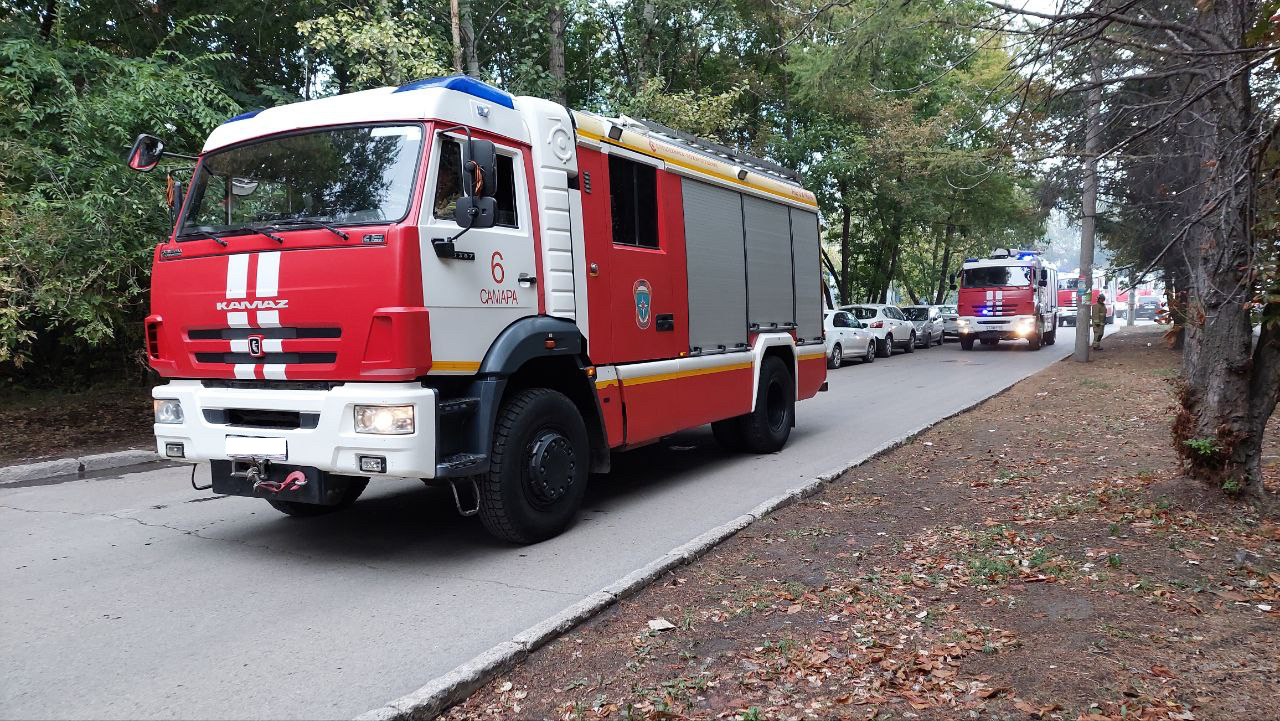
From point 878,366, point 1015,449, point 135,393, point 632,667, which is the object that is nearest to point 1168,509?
point 1015,449

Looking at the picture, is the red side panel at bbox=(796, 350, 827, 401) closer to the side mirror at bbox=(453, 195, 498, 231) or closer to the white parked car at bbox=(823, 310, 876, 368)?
the side mirror at bbox=(453, 195, 498, 231)

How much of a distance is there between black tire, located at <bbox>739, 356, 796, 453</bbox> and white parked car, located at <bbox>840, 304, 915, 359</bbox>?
16245mm

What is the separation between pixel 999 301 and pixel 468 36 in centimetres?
2054

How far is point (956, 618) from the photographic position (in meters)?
4.28

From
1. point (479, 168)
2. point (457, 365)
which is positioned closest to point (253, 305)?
point (457, 365)

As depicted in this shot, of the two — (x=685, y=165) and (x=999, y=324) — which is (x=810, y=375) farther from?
(x=999, y=324)

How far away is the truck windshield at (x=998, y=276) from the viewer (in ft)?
92.3

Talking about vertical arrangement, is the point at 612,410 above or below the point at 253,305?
below

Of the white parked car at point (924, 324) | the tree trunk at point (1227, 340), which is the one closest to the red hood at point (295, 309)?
the tree trunk at point (1227, 340)

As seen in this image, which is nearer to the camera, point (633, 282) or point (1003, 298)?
point (633, 282)

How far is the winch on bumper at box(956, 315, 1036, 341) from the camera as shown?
1108 inches

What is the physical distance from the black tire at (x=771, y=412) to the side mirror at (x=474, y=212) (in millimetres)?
4809

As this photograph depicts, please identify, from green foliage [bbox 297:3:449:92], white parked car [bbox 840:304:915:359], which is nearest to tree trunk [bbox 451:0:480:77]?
green foliage [bbox 297:3:449:92]

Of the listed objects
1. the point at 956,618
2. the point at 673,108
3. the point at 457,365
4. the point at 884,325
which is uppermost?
the point at 673,108
